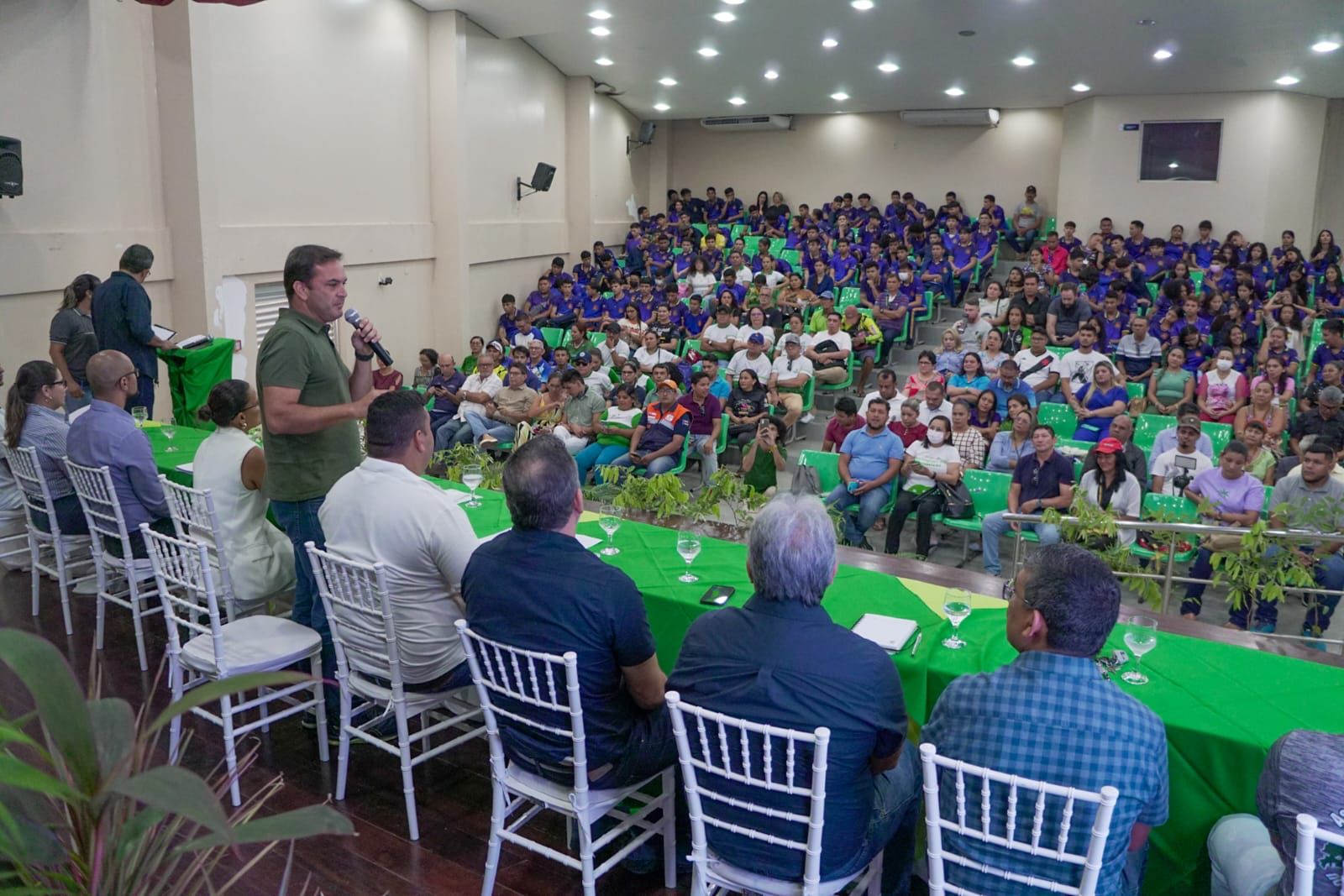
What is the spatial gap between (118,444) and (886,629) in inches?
112

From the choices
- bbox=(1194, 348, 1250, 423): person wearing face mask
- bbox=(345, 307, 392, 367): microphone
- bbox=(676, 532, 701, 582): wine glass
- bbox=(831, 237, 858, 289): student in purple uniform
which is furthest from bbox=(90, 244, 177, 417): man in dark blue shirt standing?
bbox=(831, 237, 858, 289): student in purple uniform

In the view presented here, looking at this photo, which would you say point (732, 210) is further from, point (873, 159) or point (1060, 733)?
point (1060, 733)

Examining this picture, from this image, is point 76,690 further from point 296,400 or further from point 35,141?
point 35,141

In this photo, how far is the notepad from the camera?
2506 mm

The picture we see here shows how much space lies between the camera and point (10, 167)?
233 inches

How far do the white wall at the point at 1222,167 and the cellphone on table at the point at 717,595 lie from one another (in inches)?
463

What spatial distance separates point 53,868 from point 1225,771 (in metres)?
2.12

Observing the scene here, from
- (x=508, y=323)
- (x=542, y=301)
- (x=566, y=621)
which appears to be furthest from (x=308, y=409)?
(x=542, y=301)

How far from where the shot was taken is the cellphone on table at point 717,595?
279 cm

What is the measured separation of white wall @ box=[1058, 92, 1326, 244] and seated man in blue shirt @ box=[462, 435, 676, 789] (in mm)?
12347

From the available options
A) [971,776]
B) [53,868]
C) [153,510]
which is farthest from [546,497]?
[153,510]

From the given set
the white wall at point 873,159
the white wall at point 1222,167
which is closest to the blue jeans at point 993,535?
the white wall at point 1222,167

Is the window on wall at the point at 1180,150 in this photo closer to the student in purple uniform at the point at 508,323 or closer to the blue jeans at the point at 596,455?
the student in purple uniform at the point at 508,323

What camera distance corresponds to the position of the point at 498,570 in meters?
2.27
